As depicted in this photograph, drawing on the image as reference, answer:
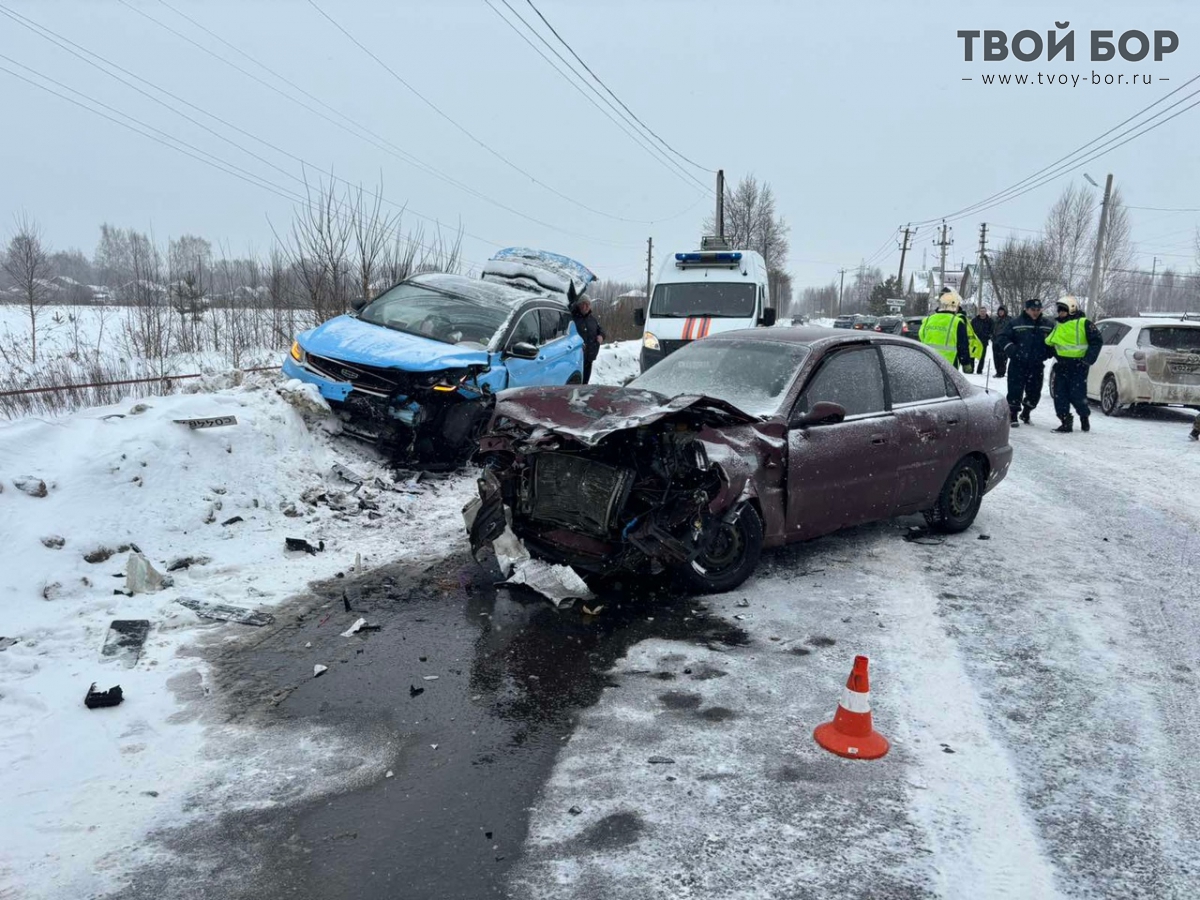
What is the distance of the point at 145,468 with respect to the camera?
6.01 metres

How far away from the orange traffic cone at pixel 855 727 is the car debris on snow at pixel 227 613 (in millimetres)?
3278

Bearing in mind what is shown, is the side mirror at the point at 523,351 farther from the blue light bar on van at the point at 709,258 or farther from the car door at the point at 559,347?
the blue light bar on van at the point at 709,258

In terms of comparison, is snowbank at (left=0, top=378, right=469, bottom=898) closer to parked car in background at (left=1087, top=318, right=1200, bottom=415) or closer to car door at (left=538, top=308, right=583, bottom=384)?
car door at (left=538, top=308, right=583, bottom=384)

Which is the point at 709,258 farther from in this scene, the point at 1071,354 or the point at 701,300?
the point at 1071,354

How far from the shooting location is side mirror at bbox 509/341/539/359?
28.9 ft

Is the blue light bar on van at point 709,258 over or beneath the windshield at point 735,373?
over

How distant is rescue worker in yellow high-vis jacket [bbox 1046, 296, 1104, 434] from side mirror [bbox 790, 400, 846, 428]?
336 inches

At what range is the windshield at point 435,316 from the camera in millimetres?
8852

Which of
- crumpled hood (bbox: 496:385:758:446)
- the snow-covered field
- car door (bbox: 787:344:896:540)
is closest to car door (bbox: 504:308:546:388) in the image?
the snow-covered field

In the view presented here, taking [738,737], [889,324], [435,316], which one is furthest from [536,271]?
[889,324]

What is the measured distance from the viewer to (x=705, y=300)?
15.3m

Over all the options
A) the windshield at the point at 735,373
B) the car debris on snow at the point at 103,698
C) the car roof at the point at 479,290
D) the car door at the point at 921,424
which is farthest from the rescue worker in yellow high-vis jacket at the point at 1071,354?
the car debris on snow at the point at 103,698

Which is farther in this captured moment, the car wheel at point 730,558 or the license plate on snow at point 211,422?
the license plate on snow at point 211,422

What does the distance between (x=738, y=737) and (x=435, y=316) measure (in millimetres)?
6720
